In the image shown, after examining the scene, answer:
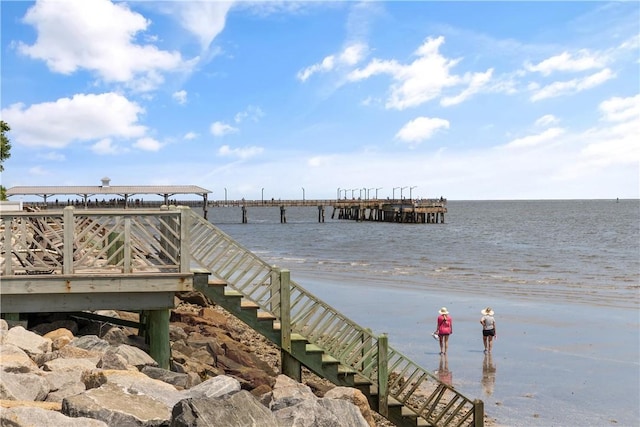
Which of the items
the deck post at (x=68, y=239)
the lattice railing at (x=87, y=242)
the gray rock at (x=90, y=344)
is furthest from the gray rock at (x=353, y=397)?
the deck post at (x=68, y=239)

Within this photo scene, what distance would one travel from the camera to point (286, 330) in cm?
1066

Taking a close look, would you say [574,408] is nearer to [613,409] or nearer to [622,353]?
[613,409]

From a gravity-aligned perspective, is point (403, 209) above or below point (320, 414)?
above

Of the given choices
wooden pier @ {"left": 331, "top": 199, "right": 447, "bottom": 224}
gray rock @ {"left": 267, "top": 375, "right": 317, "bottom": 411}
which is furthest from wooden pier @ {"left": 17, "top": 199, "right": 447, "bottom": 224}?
gray rock @ {"left": 267, "top": 375, "right": 317, "bottom": 411}

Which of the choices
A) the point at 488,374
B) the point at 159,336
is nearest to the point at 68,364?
the point at 159,336

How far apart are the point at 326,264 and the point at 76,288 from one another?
32.1m

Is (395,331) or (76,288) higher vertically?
(76,288)

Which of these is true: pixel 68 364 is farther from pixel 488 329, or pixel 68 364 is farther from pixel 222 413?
pixel 488 329

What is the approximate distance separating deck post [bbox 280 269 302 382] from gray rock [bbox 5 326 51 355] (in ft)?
12.4

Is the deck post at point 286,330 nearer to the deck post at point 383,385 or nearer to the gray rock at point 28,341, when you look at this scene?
the deck post at point 383,385

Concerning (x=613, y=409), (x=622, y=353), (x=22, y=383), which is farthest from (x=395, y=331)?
(x=22, y=383)

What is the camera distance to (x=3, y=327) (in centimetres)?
855

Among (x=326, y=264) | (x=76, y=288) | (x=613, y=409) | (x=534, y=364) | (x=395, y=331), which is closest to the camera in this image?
(x=76, y=288)

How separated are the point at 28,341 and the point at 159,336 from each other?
8.73 ft
